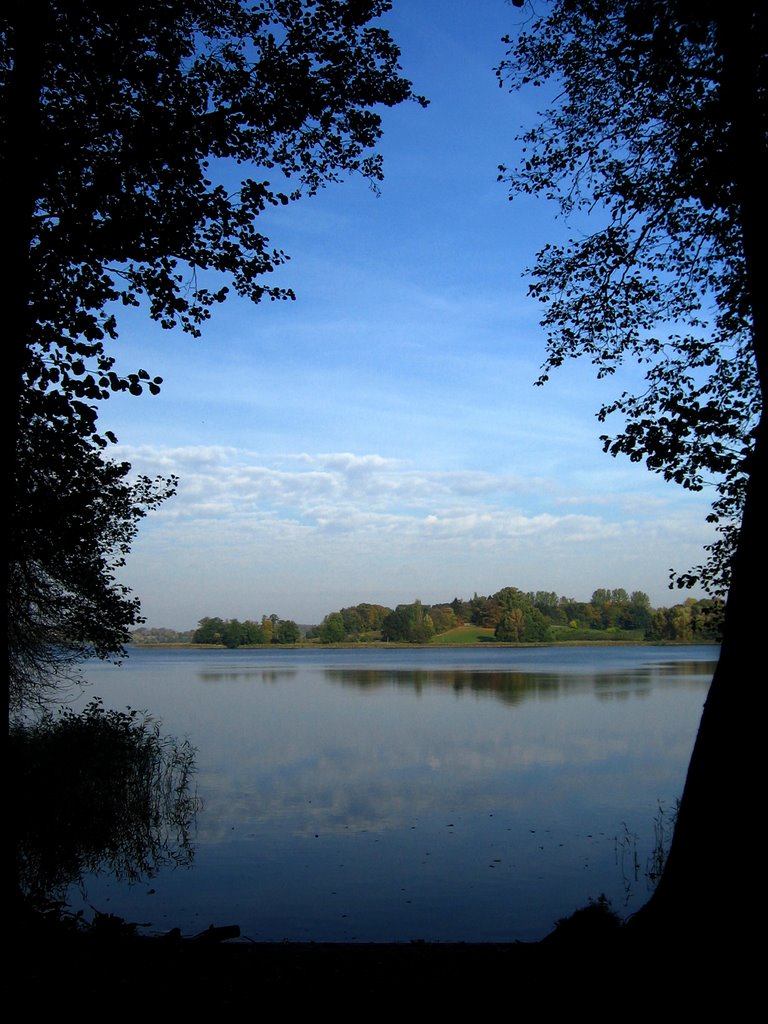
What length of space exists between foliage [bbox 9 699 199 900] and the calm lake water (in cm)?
62

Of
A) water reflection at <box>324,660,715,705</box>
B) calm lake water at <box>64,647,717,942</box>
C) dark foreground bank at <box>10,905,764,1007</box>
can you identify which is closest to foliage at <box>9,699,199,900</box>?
calm lake water at <box>64,647,717,942</box>

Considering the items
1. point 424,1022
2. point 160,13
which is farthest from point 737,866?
point 160,13

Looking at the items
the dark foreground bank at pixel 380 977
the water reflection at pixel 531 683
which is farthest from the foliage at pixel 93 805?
the water reflection at pixel 531 683

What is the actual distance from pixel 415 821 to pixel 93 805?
684 cm

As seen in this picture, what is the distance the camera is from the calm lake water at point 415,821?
11.2 meters

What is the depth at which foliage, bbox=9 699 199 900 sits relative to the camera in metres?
13.2

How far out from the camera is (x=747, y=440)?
1012 cm

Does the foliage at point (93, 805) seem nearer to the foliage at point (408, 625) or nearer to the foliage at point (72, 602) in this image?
the foliage at point (72, 602)

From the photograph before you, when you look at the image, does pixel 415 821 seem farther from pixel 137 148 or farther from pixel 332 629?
pixel 332 629

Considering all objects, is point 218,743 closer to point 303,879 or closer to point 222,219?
point 303,879

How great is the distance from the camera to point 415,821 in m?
16.9

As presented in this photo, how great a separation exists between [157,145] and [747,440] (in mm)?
8038

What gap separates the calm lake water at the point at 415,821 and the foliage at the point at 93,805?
0.62 m

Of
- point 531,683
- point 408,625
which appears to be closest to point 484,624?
point 408,625
